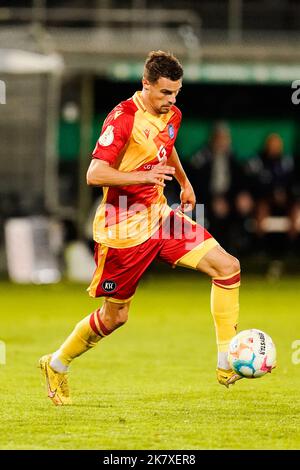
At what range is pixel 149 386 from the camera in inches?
368

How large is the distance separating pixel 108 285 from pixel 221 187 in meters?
12.2

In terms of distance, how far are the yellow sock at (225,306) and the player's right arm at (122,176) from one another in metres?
0.95

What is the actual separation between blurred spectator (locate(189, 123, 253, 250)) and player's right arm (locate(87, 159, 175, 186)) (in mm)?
11686

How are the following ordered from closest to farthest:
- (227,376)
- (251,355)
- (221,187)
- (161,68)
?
1. (251,355)
2. (161,68)
3. (227,376)
4. (221,187)

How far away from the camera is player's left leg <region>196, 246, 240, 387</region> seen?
28.2 feet

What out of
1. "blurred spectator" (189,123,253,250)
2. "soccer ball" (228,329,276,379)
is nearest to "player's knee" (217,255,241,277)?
"soccer ball" (228,329,276,379)

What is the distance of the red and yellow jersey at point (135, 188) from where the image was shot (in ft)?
28.0

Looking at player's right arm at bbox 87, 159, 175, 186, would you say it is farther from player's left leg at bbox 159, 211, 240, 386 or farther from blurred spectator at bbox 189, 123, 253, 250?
blurred spectator at bbox 189, 123, 253, 250

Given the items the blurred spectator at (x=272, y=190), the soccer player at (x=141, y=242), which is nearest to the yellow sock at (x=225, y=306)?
the soccer player at (x=141, y=242)

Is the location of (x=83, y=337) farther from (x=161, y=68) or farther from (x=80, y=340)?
(x=161, y=68)

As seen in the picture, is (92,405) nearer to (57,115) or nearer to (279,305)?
(279,305)

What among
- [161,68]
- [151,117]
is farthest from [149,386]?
[161,68]

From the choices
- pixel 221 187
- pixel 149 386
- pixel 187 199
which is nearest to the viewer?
pixel 187 199

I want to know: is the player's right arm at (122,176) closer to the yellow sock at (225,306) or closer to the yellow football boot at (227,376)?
the yellow sock at (225,306)
